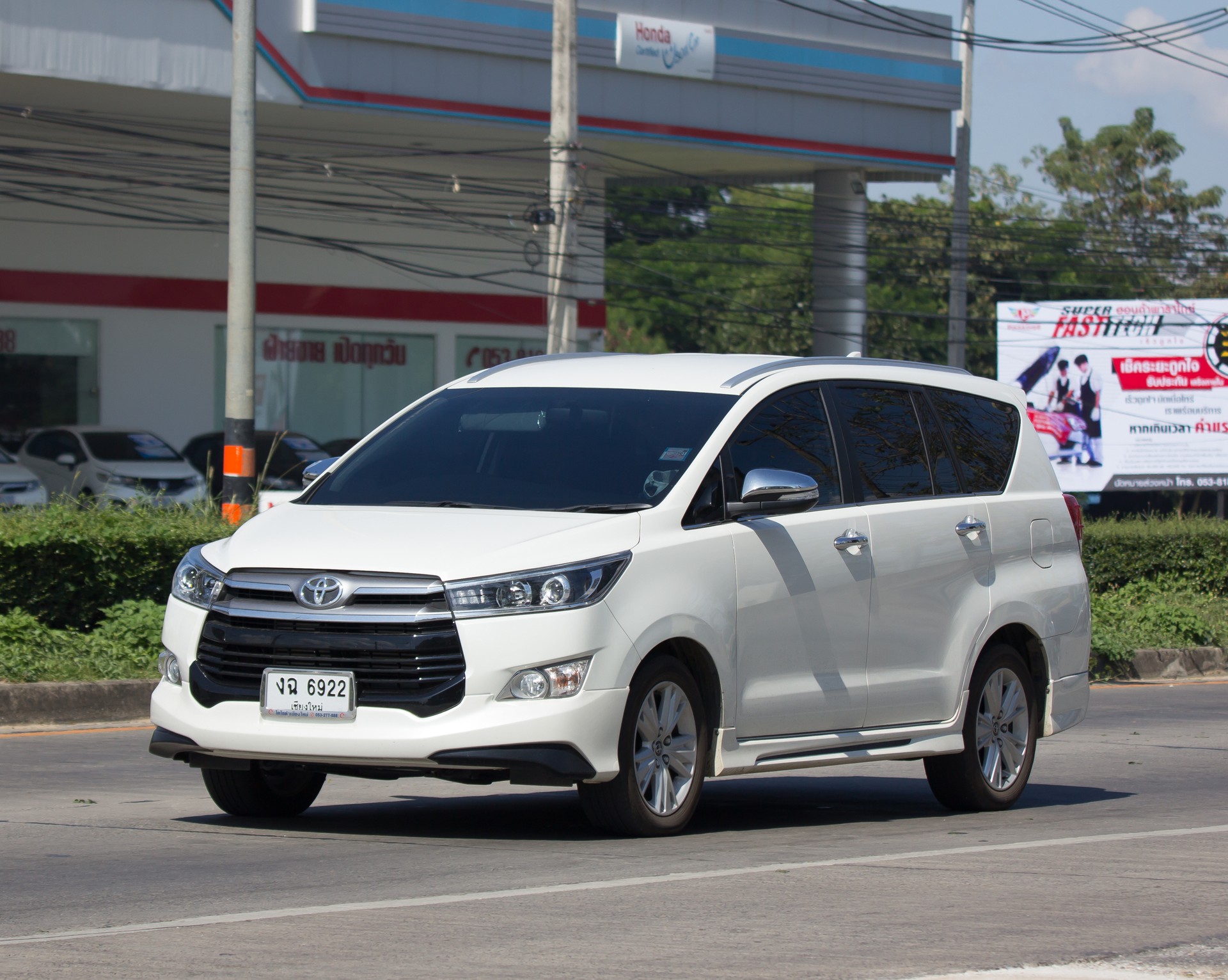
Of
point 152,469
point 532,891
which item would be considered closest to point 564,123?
point 152,469

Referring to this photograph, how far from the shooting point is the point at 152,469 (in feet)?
100

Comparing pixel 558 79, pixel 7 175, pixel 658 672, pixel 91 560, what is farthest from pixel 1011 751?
pixel 7 175

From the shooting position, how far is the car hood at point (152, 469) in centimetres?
3033

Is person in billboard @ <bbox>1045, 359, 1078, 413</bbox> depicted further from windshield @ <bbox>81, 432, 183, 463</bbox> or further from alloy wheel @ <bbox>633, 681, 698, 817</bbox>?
alloy wheel @ <bbox>633, 681, 698, 817</bbox>

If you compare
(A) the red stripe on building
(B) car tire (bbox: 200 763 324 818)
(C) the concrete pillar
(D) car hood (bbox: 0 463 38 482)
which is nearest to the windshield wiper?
(B) car tire (bbox: 200 763 324 818)

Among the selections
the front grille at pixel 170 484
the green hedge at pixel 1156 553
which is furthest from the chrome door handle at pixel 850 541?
the front grille at pixel 170 484

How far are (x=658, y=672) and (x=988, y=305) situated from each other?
198ft

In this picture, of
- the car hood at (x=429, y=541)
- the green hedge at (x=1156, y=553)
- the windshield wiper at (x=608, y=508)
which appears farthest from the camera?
the green hedge at (x=1156, y=553)

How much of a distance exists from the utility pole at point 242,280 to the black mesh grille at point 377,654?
10419mm

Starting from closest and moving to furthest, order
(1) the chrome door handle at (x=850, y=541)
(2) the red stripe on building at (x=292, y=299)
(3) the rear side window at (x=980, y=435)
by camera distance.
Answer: (1) the chrome door handle at (x=850, y=541) → (3) the rear side window at (x=980, y=435) → (2) the red stripe on building at (x=292, y=299)

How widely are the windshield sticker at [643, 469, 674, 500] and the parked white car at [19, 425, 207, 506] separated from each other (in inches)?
914

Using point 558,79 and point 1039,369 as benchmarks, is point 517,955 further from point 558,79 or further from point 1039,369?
point 1039,369

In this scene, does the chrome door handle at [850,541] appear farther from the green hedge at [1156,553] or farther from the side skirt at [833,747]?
the green hedge at [1156,553]

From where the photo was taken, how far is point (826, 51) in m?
36.2
